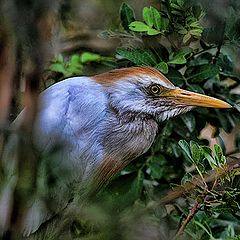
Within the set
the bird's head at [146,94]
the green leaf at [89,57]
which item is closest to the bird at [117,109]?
the bird's head at [146,94]

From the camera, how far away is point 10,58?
671 millimetres

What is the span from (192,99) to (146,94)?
12 centimetres

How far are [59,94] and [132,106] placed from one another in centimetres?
20

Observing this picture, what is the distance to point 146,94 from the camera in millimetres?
1612

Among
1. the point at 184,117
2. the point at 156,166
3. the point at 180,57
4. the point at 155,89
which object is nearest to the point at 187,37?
the point at 180,57

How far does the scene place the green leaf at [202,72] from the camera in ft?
5.34

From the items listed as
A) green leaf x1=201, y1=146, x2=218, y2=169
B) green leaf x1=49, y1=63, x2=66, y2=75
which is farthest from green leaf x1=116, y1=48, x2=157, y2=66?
green leaf x1=201, y1=146, x2=218, y2=169

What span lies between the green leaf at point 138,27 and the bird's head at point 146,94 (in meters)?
0.09

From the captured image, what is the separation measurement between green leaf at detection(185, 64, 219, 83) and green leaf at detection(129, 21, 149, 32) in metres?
0.21

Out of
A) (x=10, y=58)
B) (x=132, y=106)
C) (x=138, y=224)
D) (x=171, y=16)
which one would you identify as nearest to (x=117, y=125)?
(x=132, y=106)

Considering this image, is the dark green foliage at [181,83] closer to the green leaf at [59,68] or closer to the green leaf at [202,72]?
the green leaf at [202,72]

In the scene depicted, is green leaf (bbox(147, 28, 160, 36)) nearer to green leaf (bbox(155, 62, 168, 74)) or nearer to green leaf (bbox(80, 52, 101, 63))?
green leaf (bbox(155, 62, 168, 74))

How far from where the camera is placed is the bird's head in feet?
5.16

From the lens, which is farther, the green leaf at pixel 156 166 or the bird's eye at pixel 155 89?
the green leaf at pixel 156 166
